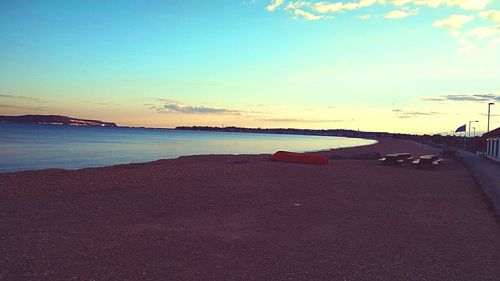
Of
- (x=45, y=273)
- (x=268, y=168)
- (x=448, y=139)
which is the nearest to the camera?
(x=45, y=273)

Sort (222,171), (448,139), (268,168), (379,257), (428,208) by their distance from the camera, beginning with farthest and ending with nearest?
(448,139) < (268,168) < (222,171) < (428,208) < (379,257)

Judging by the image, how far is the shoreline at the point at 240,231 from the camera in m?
5.83

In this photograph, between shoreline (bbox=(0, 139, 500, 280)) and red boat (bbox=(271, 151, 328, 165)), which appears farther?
red boat (bbox=(271, 151, 328, 165))

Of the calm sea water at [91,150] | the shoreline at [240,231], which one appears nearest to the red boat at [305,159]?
the shoreline at [240,231]

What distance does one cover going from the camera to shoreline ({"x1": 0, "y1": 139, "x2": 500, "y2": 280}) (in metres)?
5.83

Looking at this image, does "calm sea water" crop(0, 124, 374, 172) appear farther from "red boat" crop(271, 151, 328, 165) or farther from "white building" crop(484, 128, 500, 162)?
"white building" crop(484, 128, 500, 162)

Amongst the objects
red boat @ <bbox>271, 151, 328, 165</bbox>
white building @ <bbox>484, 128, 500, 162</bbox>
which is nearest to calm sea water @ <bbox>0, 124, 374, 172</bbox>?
red boat @ <bbox>271, 151, 328, 165</bbox>

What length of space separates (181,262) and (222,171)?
41.7 feet

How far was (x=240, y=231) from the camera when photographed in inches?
313

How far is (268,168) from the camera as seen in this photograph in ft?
66.7

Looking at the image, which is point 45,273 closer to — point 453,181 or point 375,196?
point 375,196

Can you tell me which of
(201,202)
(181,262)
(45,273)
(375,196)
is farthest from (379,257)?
(375,196)

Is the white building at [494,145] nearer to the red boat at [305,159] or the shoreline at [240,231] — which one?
the red boat at [305,159]

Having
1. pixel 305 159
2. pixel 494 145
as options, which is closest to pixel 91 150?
pixel 305 159
